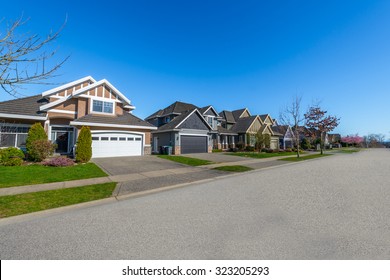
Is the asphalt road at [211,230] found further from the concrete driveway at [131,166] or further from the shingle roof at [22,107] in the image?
the shingle roof at [22,107]

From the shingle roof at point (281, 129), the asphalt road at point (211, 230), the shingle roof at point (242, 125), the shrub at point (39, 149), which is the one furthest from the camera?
the shingle roof at point (281, 129)

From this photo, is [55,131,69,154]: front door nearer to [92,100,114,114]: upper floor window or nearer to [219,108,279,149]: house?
[92,100,114,114]: upper floor window

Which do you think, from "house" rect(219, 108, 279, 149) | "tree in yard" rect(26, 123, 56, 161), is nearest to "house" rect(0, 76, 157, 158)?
"tree in yard" rect(26, 123, 56, 161)

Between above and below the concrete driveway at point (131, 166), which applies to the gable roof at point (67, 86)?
above

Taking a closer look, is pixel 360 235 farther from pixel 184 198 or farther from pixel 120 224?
pixel 120 224

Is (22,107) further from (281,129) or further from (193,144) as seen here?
→ (281,129)

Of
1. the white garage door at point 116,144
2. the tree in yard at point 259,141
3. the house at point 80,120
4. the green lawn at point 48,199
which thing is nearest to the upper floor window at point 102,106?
the house at point 80,120

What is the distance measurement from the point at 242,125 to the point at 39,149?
30152mm

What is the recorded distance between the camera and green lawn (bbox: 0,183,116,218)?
4649 mm

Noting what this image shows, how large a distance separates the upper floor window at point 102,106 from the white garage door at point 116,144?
11.5ft

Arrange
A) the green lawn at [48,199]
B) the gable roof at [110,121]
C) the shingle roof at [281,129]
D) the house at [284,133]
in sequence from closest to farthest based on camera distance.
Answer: the green lawn at [48,199], the gable roof at [110,121], the shingle roof at [281,129], the house at [284,133]

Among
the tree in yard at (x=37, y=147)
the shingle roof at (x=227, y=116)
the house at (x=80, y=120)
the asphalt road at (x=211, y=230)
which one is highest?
the shingle roof at (x=227, y=116)

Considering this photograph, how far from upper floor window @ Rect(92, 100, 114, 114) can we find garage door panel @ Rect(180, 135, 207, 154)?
9127 mm

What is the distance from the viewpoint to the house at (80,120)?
51.7 ft
